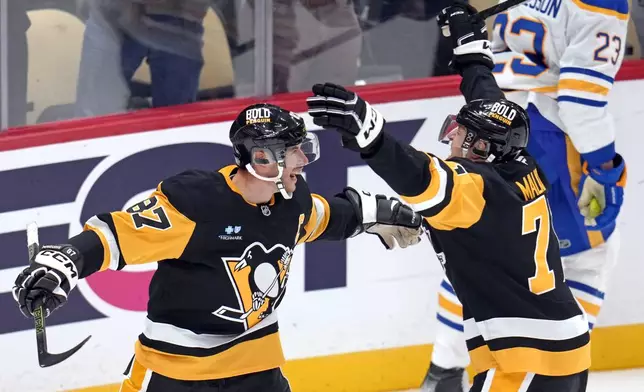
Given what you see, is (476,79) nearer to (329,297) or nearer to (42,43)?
(329,297)

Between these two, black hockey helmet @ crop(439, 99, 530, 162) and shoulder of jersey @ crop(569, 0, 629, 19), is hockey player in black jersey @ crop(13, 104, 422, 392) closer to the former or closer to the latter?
black hockey helmet @ crop(439, 99, 530, 162)

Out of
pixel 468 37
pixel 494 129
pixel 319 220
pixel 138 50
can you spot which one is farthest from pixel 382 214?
pixel 138 50

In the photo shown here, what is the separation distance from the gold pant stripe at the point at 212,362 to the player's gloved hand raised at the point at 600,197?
4.76 feet

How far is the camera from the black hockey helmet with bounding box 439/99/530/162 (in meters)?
2.99

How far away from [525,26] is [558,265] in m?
1.10

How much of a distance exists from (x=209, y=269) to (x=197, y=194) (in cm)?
18

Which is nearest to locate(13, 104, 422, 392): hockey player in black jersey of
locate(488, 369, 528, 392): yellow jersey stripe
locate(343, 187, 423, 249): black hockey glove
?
locate(343, 187, 423, 249): black hockey glove

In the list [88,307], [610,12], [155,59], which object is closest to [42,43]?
[155,59]

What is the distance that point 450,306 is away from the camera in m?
3.83

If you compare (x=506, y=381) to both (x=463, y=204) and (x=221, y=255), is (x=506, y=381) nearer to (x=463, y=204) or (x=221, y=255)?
(x=463, y=204)

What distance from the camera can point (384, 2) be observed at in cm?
422

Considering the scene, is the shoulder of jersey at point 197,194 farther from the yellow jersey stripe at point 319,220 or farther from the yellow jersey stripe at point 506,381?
the yellow jersey stripe at point 506,381

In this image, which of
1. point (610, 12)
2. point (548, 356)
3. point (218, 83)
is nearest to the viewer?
point (548, 356)

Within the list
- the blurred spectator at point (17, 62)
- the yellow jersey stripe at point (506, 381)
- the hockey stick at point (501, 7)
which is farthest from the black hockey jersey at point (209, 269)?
the blurred spectator at point (17, 62)
